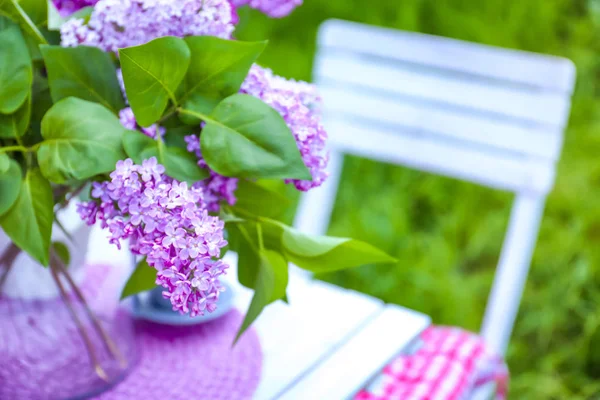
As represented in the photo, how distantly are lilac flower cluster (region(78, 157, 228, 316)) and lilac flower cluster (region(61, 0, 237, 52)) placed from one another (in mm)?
120

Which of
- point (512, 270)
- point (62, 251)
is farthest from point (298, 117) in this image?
point (512, 270)

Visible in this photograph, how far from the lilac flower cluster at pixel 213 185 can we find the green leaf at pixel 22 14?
0.14m

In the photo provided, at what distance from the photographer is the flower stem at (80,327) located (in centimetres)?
70

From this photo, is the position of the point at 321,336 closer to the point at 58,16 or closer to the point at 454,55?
the point at 58,16

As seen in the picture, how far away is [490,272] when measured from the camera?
213 centimetres

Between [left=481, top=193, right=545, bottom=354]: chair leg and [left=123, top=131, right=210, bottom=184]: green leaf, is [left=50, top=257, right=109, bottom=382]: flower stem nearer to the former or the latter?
[left=123, top=131, right=210, bottom=184]: green leaf

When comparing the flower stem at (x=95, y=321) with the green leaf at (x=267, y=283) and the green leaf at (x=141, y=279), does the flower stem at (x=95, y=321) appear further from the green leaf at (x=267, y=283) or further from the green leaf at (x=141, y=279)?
the green leaf at (x=267, y=283)

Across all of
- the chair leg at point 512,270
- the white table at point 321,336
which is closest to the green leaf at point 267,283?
the white table at point 321,336

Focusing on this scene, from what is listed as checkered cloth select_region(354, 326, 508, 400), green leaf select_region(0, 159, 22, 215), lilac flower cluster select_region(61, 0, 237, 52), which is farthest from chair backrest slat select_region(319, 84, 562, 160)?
green leaf select_region(0, 159, 22, 215)

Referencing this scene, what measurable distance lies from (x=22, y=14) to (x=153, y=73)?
0.12 m

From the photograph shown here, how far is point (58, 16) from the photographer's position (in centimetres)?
61

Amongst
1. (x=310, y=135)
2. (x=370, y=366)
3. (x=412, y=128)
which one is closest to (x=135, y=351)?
(x=370, y=366)

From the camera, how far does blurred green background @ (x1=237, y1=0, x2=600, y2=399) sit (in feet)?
6.35

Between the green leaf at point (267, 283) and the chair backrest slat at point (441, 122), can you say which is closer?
the green leaf at point (267, 283)
